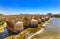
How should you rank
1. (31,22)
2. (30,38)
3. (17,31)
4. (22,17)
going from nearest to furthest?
(30,38), (17,31), (31,22), (22,17)

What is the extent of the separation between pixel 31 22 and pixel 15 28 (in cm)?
400

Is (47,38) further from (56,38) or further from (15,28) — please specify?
(15,28)

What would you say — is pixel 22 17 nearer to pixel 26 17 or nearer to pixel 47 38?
pixel 26 17

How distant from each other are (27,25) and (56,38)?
8614 mm

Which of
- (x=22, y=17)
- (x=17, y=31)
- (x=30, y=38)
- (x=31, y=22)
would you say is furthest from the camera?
(x=22, y=17)

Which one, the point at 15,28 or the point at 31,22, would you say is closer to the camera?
the point at 15,28

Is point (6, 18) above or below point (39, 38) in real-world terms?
above

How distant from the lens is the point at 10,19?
13.7 metres

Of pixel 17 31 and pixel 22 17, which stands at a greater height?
pixel 22 17

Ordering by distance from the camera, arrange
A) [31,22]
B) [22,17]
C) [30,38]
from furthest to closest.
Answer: [22,17], [31,22], [30,38]

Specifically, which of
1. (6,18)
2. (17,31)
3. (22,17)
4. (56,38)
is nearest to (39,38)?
(56,38)

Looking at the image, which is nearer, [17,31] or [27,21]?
[17,31]

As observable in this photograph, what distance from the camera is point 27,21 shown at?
58.5 feet

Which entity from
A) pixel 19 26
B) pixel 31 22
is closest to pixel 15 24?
pixel 19 26
